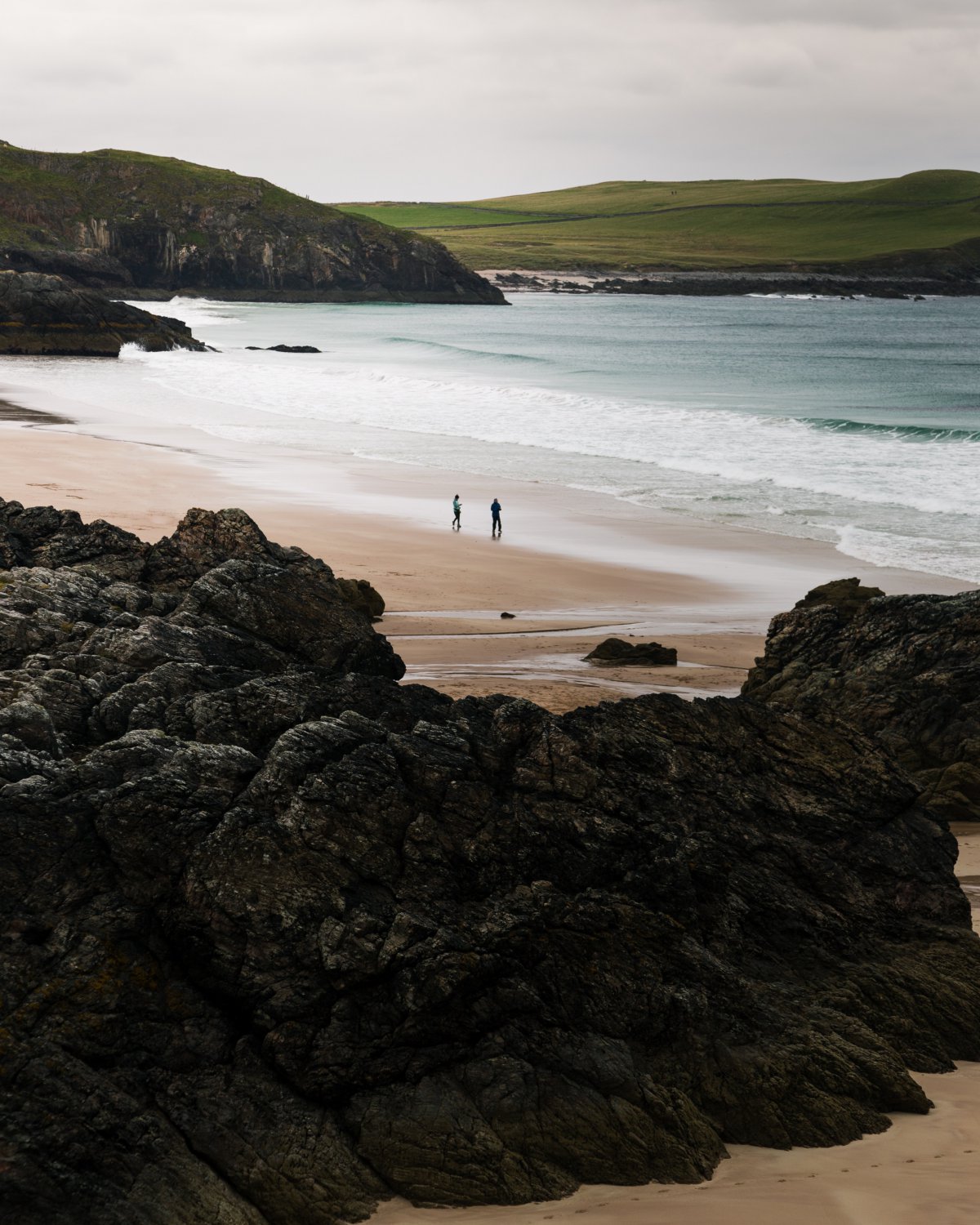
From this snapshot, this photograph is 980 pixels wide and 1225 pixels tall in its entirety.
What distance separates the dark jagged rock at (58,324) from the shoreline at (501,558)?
3404 cm

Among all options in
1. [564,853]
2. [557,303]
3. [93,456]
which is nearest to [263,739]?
[564,853]

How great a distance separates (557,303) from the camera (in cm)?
13400

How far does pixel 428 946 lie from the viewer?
22.7 feet

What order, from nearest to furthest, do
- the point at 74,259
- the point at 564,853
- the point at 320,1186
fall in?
the point at 320,1186
the point at 564,853
the point at 74,259

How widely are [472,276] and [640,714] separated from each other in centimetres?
13753

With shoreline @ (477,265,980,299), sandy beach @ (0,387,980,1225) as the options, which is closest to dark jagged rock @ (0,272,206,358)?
sandy beach @ (0,387,980,1225)

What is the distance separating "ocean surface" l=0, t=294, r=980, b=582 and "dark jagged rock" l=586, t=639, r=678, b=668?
308 inches

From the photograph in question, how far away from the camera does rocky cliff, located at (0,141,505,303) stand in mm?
122812

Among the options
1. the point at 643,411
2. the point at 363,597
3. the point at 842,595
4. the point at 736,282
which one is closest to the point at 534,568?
the point at 363,597

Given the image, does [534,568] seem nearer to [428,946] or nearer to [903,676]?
[903,676]

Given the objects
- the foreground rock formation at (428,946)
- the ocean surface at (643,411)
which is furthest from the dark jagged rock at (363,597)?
the ocean surface at (643,411)

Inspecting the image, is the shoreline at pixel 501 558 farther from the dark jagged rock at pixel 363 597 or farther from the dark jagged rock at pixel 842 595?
the dark jagged rock at pixel 842 595

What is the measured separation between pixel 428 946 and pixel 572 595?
14496 millimetres

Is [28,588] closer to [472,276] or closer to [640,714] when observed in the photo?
[640,714]
